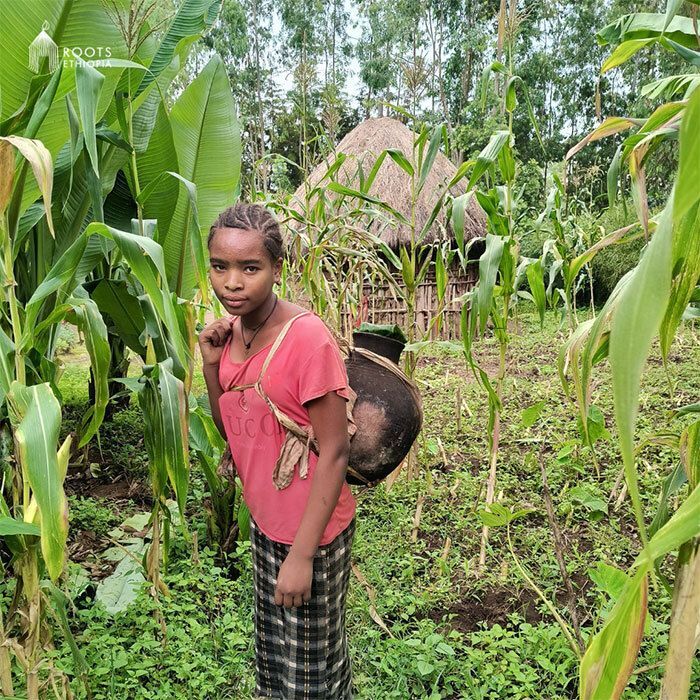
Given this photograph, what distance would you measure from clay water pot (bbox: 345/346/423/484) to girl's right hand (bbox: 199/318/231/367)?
0.39 m

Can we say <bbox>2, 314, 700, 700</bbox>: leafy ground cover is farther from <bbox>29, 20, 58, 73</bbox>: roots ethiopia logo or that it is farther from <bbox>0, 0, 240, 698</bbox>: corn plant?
<bbox>29, 20, 58, 73</bbox>: roots ethiopia logo

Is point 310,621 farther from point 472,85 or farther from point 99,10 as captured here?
point 472,85

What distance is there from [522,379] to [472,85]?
18610 millimetres

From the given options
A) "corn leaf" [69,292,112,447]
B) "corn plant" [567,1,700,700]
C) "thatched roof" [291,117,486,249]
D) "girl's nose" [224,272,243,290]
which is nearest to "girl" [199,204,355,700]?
"girl's nose" [224,272,243,290]

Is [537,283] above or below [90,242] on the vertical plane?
below

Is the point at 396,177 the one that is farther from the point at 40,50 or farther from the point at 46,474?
the point at 46,474

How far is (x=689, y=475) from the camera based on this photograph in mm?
893

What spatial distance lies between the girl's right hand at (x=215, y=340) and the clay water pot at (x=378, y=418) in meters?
0.39

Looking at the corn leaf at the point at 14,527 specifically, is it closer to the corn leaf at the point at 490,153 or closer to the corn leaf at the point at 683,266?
the corn leaf at the point at 683,266

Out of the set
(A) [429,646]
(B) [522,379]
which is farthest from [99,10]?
(B) [522,379]

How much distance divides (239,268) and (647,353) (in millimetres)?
930

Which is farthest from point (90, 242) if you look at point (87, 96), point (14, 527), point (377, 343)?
point (14, 527)

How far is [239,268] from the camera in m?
1.21

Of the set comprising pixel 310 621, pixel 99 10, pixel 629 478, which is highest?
pixel 99 10
